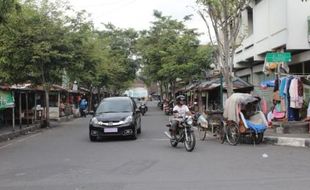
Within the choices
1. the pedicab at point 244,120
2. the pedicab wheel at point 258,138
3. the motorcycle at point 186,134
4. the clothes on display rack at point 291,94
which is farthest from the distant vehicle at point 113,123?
the clothes on display rack at point 291,94

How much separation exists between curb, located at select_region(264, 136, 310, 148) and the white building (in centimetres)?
680

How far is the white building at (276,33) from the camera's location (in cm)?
2341

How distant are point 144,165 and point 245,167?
2.35 m

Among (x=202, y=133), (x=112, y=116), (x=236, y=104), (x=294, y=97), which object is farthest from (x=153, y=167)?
(x=202, y=133)

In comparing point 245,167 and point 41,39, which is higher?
point 41,39

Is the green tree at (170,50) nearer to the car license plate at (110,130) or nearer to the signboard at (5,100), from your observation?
the signboard at (5,100)

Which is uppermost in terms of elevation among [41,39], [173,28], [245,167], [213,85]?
[173,28]

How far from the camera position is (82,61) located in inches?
1261

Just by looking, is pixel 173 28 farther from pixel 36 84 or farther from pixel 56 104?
pixel 36 84

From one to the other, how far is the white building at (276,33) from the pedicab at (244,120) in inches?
249

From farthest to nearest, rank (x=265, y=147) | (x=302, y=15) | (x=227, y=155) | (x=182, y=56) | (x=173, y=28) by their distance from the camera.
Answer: (x=173, y=28) → (x=182, y=56) → (x=302, y=15) → (x=265, y=147) → (x=227, y=155)

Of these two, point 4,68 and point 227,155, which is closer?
point 227,155

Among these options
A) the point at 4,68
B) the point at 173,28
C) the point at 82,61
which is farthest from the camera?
the point at 173,28

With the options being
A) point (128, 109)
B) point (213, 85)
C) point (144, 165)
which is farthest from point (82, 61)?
point (144, 165)
